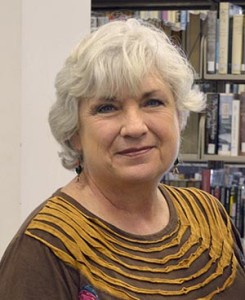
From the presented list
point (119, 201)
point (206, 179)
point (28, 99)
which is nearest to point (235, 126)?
point (206, 179)

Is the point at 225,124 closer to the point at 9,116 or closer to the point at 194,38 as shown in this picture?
the point at 194,38

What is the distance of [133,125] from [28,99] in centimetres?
85

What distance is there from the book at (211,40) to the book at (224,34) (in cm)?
3

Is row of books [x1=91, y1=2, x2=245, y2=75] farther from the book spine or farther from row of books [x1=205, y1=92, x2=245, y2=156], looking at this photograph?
row of books [x1=205, y1=92, x2=245, y2=156]

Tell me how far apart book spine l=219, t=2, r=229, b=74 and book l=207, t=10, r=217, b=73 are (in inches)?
1.1

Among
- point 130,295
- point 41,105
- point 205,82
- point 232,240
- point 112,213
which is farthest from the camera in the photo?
point 205,82

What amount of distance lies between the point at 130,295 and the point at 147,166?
26 centimetres

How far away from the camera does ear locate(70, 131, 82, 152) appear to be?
135 centimetres

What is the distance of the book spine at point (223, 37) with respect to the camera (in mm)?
2957

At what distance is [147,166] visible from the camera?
50.3 inches

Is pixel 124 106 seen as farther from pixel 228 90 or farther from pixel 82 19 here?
pixel 228 90

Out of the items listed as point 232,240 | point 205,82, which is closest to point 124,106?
point 232,240

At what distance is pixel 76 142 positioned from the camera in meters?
1.36

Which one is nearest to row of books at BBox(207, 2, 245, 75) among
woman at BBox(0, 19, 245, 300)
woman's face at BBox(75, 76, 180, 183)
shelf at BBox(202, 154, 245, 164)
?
shelf at BBox(202, 154, 245, 164)
